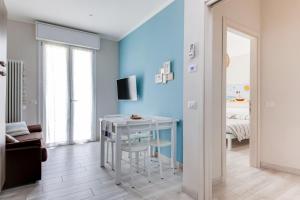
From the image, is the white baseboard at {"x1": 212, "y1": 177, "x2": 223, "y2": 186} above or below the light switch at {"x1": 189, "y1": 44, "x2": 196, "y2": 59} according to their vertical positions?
below

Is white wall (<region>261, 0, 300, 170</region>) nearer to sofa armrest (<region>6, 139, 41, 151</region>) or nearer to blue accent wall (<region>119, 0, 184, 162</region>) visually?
blue accent wall (<region>119, 0, 184, 162</region>)

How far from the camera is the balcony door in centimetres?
459

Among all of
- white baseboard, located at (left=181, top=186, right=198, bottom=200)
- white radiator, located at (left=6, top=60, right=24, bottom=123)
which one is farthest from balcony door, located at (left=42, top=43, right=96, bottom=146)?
white baseboard, located at (left=181, top=186, right=198, bottom=200)

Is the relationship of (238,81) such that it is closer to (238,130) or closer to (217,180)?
(238,130)

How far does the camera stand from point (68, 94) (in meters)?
4.82

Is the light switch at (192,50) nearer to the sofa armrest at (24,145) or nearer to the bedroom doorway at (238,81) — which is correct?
the sofa armrest at (24,145)

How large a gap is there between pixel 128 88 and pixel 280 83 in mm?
3189

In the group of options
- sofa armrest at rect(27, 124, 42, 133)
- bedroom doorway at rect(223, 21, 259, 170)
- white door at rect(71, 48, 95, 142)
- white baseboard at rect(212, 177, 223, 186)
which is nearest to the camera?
white baseboard at rect(212, 177, 223, 186)

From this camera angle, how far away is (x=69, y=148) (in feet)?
14.5

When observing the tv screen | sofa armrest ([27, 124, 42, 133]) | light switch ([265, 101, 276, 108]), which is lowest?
sofa armrest ([27, 124, 42, 133])

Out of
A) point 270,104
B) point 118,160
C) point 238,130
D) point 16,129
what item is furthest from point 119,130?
point 238,130

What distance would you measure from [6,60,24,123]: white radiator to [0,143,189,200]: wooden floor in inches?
58.7

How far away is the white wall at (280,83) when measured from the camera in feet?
9.55

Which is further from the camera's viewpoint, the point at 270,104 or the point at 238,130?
the point at 238,130
